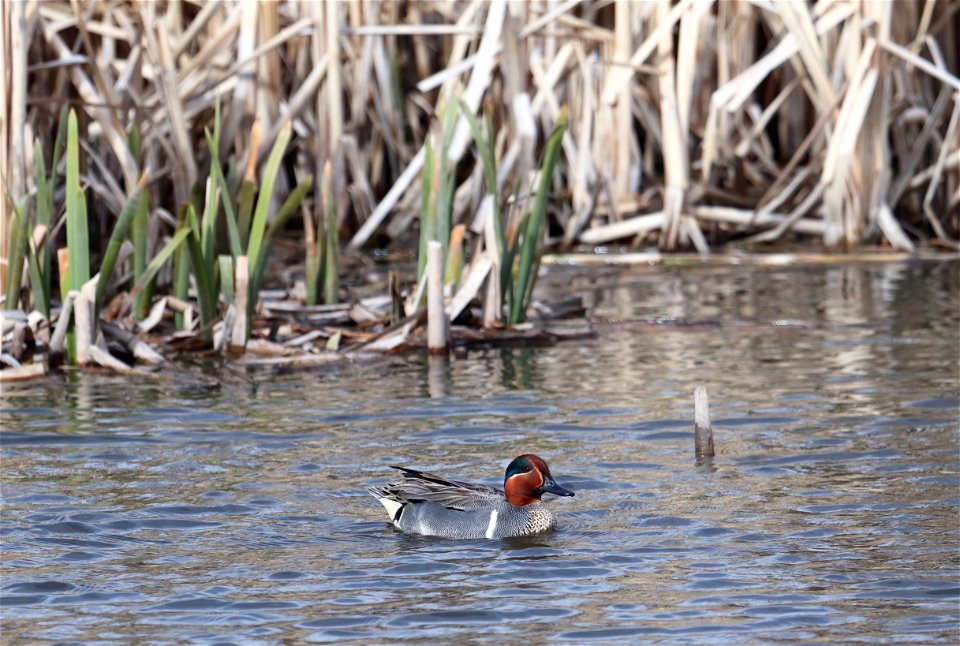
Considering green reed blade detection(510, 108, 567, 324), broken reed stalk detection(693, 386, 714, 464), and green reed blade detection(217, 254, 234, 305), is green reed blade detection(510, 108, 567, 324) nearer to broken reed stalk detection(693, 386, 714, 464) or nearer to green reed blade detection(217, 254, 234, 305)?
green reed blade detection(217, 254, 234, 305)

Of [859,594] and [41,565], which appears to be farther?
[41,565]

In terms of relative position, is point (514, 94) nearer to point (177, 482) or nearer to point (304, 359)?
point (304, 359)

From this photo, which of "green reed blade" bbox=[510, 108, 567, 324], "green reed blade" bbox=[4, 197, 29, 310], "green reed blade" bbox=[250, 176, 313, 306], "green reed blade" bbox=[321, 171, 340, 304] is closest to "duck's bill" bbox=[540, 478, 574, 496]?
"green reed blade" bbox=[510, 108, 567, 324]

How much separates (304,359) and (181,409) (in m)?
1.21

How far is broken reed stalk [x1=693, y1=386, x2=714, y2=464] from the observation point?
6898mm

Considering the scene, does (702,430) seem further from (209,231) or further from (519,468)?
(209,231)

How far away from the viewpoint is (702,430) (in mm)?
6961

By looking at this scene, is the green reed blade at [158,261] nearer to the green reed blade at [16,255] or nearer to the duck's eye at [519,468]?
the green reed blade at [16,255]

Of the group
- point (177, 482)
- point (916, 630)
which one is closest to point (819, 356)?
point (177, 482)

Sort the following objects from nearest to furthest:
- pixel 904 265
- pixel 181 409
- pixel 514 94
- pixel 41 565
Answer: pixel 41 565 → pixel 181 409 → pixel 514 94 → pixel 904 265

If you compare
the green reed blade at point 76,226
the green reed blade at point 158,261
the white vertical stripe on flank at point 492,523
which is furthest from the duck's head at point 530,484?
the green reed blade at point 76,226

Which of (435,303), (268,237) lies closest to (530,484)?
(435,303)

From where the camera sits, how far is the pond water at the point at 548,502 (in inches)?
197

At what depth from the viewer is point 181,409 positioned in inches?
320
